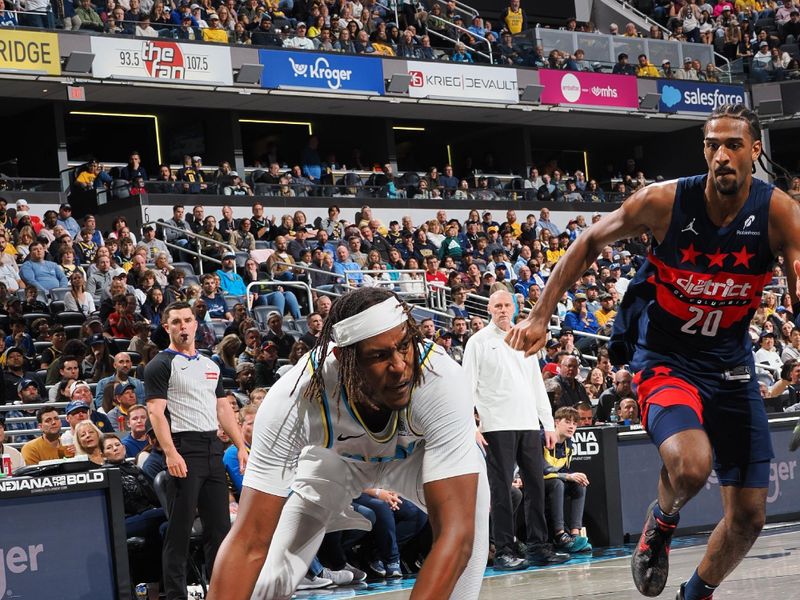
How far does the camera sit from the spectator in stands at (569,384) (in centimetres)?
1223

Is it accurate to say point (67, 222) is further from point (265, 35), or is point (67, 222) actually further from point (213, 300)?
point (265, 35)

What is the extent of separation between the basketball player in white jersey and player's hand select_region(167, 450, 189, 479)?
382 cm

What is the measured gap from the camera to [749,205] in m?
5.41

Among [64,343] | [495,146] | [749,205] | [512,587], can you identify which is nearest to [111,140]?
[495,146]

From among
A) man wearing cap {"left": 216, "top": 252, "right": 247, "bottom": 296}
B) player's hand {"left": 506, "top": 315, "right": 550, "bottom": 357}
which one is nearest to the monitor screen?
player's hand {"left": 506, "top": 315, "right": 550, "bottom": 357}

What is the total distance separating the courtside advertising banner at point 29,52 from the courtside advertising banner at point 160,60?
2.78 feet

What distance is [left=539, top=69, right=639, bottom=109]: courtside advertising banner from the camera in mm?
30234

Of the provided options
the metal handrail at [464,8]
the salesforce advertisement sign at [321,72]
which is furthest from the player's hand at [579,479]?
the metal handrail at [464,8]

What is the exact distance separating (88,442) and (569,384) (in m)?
5.04

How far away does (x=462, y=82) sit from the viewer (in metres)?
28.5

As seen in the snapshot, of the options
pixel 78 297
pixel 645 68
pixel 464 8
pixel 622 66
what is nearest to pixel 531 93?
pixel 622 66

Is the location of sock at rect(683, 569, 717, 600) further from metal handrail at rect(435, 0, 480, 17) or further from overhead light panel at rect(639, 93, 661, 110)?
overhead light panel at rect(639, 93, 661, 110)

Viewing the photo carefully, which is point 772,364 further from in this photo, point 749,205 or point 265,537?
point 265,537

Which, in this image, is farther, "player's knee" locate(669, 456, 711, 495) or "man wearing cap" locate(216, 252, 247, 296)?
"man wearing cap" locate(216, 252, 247, 296)
